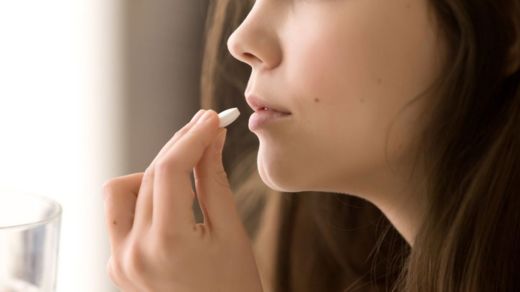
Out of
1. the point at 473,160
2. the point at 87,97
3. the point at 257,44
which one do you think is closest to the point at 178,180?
the point at 257,44

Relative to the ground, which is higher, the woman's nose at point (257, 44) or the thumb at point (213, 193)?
the woman's nose at point (257, 44)

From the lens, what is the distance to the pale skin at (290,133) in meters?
0.69

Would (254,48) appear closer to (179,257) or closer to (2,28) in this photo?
(179,257)

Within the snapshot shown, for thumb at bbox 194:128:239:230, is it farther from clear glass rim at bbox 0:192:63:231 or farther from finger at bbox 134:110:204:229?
clear glass rim at bbox 0:192:63:231

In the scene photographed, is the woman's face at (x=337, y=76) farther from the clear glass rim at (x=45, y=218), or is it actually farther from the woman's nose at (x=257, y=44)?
the clear glass rim at (x=45, y=218)

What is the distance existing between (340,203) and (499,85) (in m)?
0.47

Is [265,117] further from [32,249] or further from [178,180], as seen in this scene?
[32,249]

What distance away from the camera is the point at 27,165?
108cm

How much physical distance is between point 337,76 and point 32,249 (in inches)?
13.9

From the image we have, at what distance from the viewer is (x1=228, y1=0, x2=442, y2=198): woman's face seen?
692mm

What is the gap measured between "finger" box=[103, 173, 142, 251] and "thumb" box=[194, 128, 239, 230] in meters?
0.07

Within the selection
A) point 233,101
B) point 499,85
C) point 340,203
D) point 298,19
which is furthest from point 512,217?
point 233,101

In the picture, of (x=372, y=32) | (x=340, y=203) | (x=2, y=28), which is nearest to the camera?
(x=372, y=32)

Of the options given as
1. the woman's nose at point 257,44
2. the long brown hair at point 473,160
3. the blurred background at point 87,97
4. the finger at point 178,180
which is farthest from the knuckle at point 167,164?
the blurred background at point 87,97
